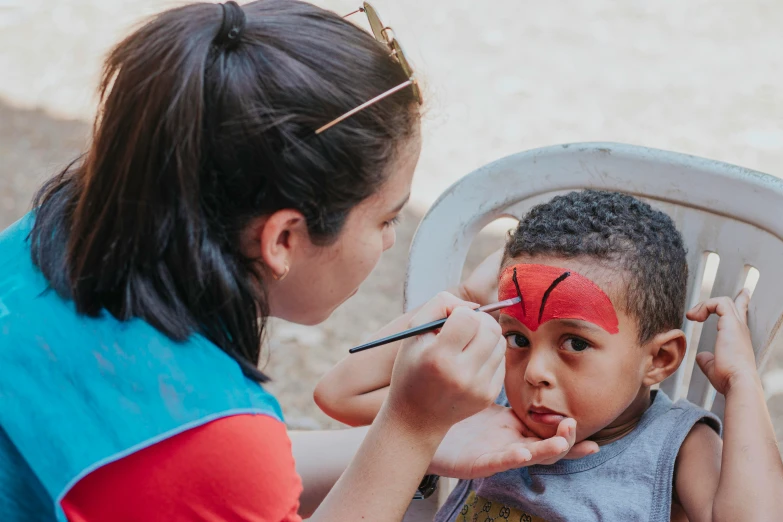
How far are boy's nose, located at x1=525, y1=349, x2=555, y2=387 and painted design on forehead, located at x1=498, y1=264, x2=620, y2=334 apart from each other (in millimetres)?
42

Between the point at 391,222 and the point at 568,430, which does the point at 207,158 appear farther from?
the point at 568,430

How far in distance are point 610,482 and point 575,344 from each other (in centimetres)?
24

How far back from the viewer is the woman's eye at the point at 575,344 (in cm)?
135

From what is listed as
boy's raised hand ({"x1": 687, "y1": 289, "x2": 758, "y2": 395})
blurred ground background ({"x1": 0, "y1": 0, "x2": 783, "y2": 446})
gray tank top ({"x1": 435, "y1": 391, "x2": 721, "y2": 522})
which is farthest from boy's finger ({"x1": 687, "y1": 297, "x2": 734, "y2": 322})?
blurred ground background ({"x1": 0, "y1": 0, "x2": 783, "y2": 446})

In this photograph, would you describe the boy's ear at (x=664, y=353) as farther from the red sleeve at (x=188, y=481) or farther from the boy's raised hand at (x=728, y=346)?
the red sleeve at (x=188, y=481)

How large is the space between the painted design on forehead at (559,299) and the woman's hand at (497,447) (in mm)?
160

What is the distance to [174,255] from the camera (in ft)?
3.53

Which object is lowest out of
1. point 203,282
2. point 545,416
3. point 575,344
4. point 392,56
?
point 545,416

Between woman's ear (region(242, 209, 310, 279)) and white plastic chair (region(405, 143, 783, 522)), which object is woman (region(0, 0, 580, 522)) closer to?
woman's ear (region(242, 209, 310, 279))

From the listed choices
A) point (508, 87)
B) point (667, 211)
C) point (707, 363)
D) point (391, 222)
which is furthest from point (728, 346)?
point (508, 87)

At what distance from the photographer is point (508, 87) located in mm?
4652

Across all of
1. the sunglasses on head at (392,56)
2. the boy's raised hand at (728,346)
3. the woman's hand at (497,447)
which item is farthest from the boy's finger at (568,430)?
the sunglasses on head at (392,56)

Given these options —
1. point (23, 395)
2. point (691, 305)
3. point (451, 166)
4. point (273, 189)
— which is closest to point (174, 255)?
point (273, 189)

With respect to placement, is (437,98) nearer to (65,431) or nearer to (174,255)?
(174,255)
